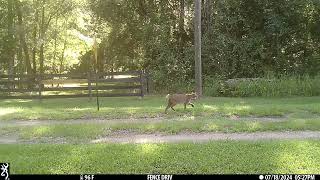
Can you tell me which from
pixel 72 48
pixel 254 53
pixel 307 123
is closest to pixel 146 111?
pixel 307 123

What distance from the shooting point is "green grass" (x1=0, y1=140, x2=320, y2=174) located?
7.82 m

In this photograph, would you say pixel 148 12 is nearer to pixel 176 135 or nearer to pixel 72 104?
pixel 72 104

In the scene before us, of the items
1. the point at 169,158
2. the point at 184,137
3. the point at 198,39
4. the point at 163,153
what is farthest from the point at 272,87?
the point at 169,158

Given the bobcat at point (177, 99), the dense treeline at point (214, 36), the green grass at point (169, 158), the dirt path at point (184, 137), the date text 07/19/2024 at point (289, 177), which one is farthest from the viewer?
the dense treeline at point (214, 36)

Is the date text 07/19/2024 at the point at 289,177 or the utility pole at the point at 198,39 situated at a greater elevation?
the utility pole at the point at 198,39

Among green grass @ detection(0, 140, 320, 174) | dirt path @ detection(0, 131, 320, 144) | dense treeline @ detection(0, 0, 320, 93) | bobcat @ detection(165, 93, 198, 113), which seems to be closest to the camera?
green grass @ detection(0, 140, 320, 174)

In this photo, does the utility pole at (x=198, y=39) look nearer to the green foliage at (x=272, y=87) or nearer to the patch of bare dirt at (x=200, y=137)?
the green foliage at (x=272, y=87)

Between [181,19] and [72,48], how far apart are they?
28154 mm

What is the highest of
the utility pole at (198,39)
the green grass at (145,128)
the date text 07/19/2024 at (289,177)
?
the utility pole at (198,39)

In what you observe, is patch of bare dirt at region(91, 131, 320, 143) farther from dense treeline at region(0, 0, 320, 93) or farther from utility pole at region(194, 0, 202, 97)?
dense treeline at region(0, 0, 320, 93)

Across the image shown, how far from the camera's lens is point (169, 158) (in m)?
8.47

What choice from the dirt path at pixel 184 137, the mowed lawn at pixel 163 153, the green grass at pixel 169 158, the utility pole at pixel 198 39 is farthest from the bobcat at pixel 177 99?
the utility pole at pixel 198 39

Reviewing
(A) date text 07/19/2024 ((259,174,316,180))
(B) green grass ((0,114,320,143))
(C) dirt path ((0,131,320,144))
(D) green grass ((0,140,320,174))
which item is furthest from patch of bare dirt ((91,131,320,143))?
(A) date text 07/19/2024 ((259,174,316,180))

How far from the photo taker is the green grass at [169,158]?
7.82 meters
